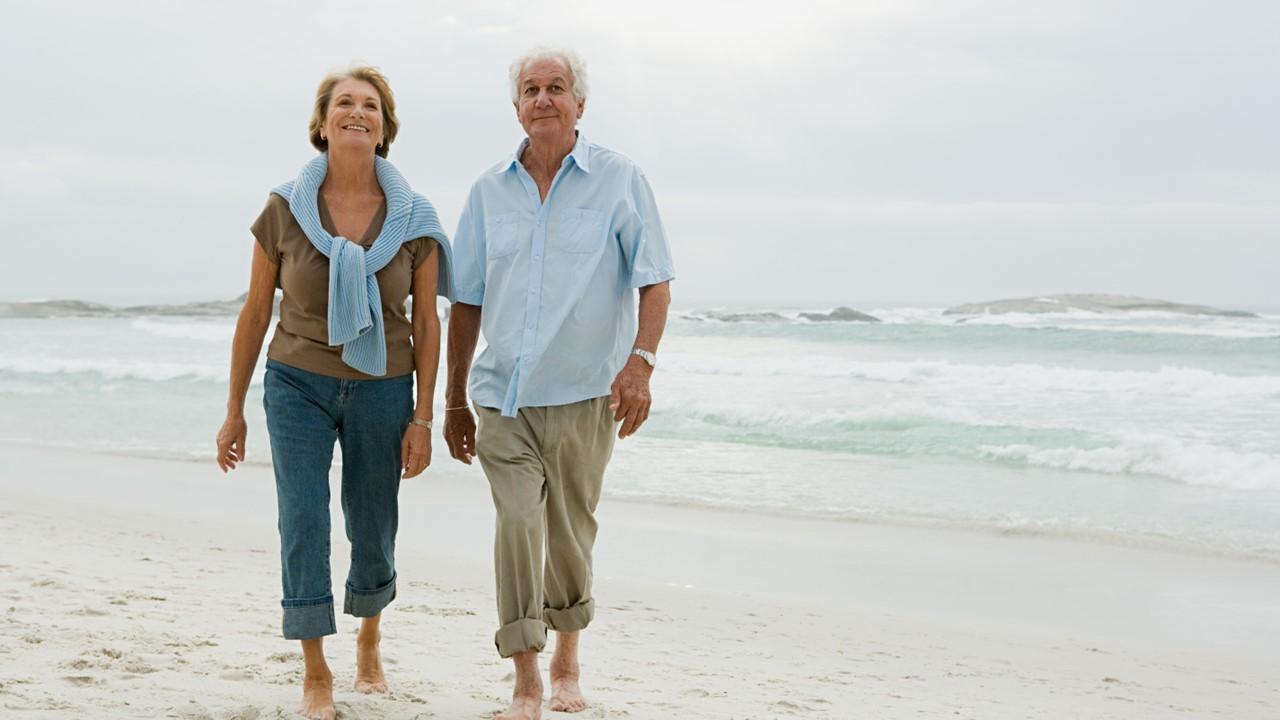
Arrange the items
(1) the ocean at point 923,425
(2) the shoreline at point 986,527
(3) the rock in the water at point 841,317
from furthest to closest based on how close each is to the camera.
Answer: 1. (3) the rock in the water at point 841,317
2. (1) the ocean at point 923,425
3. (2) the shoreline at point 986,527

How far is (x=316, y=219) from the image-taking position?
305cm

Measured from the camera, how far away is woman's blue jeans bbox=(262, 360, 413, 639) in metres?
3.06

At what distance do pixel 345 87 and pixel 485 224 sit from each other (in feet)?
1.81

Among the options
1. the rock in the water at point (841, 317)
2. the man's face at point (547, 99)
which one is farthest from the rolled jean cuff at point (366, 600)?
the rock in the water at point (841, 317)

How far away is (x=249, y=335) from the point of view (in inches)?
122

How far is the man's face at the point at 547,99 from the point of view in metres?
3.29

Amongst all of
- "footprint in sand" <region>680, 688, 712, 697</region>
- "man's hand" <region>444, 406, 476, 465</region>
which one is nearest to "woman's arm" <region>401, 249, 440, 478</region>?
"man's hand" <region>444, 406, 476, 465</region>

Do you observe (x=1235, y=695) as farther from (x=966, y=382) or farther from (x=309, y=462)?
(x=966, y=382)

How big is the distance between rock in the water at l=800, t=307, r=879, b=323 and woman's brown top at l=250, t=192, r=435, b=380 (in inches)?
1232

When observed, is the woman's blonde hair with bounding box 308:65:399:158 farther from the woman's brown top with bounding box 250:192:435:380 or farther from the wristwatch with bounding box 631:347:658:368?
the wristwatch with bounding box 631:347:658:368

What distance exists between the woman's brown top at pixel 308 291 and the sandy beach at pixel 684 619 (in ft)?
3.33

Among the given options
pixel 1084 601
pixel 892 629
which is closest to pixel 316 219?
pixel 892 629

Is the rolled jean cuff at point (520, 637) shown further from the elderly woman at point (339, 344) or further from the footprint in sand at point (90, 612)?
the footprint in sand at point (90, 612)

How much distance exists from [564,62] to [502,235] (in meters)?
0.54
